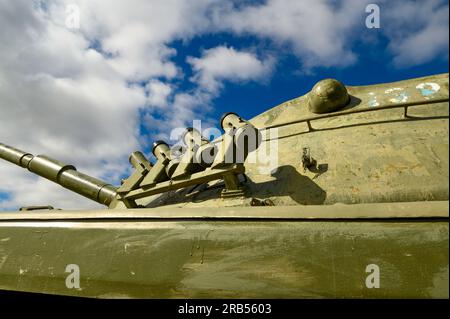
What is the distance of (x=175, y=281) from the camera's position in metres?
3.04

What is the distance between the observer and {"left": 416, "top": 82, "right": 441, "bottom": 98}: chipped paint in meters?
4.37

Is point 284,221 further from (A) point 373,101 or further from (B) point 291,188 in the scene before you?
(A) point 373,101

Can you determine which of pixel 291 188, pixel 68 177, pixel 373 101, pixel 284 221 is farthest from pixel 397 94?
pixel 68 177

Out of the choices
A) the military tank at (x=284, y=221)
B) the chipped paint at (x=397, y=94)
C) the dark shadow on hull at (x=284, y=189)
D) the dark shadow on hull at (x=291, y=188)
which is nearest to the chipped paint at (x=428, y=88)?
the military tank at (x=284, y=221)

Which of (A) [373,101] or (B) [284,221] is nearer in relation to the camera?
(B) [284,221]

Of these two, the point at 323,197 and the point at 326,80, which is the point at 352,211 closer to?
the point at 323,197

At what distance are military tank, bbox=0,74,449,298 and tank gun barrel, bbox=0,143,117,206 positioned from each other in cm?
75

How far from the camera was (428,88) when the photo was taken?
14.6 feet

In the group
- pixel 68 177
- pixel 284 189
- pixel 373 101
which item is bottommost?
pixel 284 189

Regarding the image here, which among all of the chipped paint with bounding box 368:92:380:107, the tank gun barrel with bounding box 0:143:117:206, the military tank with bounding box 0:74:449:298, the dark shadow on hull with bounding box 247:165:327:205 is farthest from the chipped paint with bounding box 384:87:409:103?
the tank gun barrel with bounding box 0:143:117:206

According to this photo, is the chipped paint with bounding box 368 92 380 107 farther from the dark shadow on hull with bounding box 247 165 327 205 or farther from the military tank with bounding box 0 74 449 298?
the dark shadow on hull with bounding box 247 165 327 205

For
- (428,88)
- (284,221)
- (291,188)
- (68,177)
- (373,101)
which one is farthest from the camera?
(68,177)

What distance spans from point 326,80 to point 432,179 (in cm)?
184

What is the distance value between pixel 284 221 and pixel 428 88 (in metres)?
2.54
